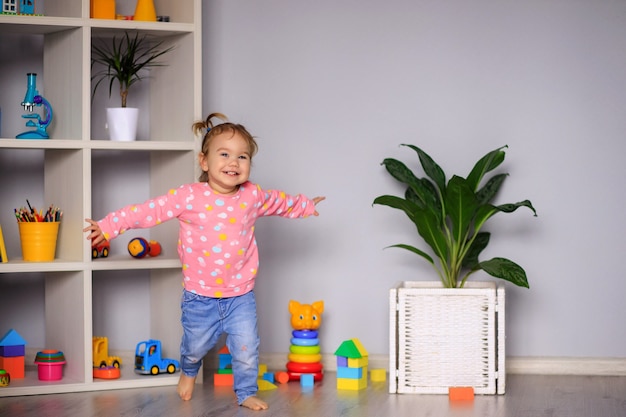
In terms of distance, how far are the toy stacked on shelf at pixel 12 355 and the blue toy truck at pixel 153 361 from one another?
417 mm

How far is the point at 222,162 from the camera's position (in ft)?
9.22

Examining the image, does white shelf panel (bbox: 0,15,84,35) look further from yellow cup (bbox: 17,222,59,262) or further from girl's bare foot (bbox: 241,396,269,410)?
girl's bare foot (bbox: 241,396,269,410)

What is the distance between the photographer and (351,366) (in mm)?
3121

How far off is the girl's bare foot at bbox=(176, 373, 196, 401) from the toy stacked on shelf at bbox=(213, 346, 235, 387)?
186mm

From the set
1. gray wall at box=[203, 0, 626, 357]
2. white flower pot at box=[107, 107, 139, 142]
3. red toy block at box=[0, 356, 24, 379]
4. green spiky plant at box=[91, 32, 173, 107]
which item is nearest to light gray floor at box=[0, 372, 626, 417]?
red toy block at box=[0, 356, 24, 379]

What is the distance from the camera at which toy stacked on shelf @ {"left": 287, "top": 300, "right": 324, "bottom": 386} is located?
3.22 meters

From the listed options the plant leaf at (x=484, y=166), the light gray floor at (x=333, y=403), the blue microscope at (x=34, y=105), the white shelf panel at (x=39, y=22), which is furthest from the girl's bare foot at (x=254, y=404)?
the white shelf panel at (x=39, y=22)

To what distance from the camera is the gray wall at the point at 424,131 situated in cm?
339

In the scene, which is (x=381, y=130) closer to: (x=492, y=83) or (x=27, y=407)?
(x=492, y=83)

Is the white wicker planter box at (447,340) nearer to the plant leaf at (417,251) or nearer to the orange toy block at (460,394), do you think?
the orange toy block at (460,394)

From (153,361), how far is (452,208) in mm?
1168

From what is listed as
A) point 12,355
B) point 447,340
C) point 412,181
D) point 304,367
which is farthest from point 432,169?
point 12,355

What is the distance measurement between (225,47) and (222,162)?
0.82 metres

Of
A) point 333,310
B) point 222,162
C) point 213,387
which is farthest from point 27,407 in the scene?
point 333,310
